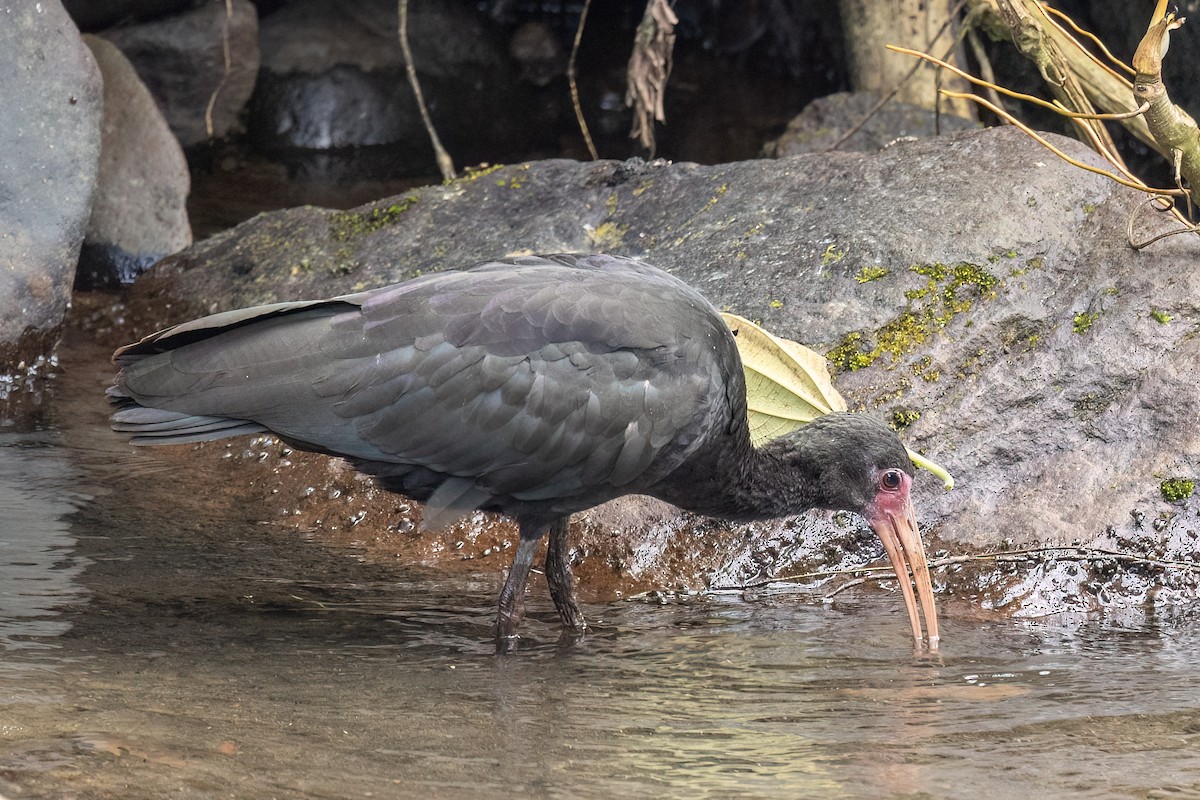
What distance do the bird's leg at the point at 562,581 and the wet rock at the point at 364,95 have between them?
6.22 metres

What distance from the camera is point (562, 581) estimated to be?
14.4 feet

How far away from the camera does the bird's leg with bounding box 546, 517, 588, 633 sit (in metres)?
4.38

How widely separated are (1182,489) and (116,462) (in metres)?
3.95

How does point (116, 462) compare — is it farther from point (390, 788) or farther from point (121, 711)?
point (390, 788)

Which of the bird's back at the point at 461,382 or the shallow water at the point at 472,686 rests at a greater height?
the bird's back at the point at 461,382

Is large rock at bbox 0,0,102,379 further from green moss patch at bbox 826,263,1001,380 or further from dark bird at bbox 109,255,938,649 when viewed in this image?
green moss patch at bbox 826,263,1001,380

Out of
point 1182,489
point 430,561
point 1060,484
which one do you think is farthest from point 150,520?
point 1182,489

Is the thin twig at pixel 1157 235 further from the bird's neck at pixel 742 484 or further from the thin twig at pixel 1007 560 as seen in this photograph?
the bird's neck at pixel 742 484

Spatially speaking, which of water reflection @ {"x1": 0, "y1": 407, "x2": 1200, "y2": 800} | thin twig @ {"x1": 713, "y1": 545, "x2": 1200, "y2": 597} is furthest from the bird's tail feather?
thin twig @ {"x1": 713, "y1": 545, "x2": 1200, "y2": 597}

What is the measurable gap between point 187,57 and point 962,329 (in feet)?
22.4

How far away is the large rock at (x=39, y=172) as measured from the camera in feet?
20.0

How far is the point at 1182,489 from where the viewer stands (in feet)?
15.1

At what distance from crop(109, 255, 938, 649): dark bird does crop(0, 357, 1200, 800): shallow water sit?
36cm

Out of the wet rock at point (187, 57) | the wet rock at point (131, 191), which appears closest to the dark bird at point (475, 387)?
the wet rock at point (131, 191)
